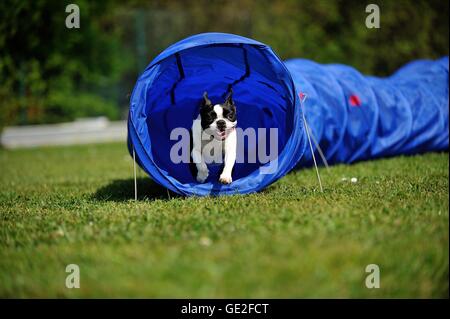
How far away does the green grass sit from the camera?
2888mm

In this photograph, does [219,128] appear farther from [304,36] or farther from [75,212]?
[304,36]

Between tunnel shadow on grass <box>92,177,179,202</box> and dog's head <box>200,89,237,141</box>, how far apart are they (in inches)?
32.7

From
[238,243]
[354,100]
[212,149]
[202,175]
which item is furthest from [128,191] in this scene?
[354,100]

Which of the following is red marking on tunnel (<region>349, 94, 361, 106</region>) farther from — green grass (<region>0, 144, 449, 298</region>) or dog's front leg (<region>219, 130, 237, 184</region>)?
dog's front leg (<region>219, 130, 237, 184</region>)

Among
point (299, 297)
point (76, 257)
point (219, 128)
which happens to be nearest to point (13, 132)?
point (219, 128)

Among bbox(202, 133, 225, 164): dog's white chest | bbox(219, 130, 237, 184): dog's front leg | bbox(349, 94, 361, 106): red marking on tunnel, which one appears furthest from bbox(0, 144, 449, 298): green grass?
bbox(349, 94, 361, 106): red marking on tunnel

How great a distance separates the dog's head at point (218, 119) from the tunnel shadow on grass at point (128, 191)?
831mm

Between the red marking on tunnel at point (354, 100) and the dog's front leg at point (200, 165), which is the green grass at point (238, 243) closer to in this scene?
the dog's front leg at point (200, 165)

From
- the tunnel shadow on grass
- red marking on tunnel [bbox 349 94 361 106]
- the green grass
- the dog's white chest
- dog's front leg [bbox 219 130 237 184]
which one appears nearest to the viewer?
the green grass

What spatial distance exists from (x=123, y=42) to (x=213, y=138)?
13748mm

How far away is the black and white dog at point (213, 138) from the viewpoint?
5.96 meters

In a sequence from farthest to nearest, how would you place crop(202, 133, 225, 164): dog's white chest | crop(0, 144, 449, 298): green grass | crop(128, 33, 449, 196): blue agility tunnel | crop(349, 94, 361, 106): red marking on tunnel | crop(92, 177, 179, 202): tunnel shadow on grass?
1. crop(349, 94, 361, 106): red marking on tunnel
2. crop(202, 133, 225, 164): dog's white chest
3. crop(92, 177, 179, 202): tunnel shadow on grass
4. crop(128, 33, 449, 196): blue agility tunnel
5. crop(0, 144, 449, 298): green grass

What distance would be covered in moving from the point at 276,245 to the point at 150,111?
376cm

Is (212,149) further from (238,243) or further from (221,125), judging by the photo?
(238,243)
